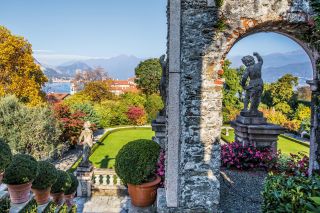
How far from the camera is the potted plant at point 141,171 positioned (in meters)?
5.72

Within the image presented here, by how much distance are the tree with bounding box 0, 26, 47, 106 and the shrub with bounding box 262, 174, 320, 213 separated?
18.4 meters

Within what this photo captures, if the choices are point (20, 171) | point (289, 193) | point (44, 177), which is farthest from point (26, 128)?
point (289, 193)

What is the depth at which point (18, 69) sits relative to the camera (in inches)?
739

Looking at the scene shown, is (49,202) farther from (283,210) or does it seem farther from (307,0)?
(307,0)

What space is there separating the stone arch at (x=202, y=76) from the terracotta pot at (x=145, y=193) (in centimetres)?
89

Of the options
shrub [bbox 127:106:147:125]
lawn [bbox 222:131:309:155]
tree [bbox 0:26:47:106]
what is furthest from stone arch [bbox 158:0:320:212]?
shrub [bbox 127:106:147:125]

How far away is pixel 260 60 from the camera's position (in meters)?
7.28

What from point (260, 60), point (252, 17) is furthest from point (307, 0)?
point (260, 60)

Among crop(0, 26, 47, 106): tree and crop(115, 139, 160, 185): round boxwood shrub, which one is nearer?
crop(115, 139, 160, 185): round boxwood shrub

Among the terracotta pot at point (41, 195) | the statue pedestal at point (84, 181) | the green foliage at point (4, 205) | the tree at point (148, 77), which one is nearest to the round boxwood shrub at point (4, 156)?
the green foliage at point (4, 205)

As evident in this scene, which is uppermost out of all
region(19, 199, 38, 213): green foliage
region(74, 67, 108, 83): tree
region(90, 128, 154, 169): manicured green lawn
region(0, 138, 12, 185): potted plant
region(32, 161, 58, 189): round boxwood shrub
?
region(74, 67, 108, 83): tree

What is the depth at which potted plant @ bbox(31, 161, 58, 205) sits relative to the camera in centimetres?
493

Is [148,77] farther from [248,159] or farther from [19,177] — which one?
[19,177]

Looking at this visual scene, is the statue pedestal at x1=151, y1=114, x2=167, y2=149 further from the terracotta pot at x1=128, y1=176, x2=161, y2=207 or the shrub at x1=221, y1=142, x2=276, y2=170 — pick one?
the terracotta pot at x1=128, y1=176, x2=161, y2=207
